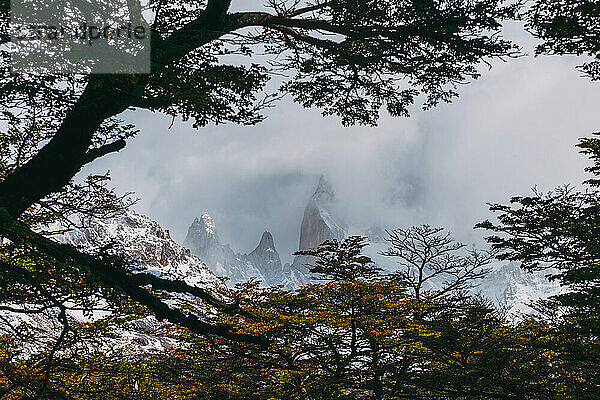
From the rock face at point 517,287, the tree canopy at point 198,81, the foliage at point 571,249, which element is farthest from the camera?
the rock face at point 517,287

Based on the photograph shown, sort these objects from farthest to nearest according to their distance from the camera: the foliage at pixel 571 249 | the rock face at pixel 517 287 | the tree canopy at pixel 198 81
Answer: the rock face at pixel 517 287
the foliage at pixel 571 249
the tree canopy at pixel 198 81

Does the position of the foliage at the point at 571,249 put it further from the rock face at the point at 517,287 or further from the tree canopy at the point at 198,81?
the rock face at the point at 517,287

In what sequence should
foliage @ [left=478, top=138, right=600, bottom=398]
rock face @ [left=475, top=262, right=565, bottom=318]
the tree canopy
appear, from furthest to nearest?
rock face @ [left=475, top=262, right=565, bottom=318], foliage @ [left=478, top=138, right=600, bottom=398], the tree canopy

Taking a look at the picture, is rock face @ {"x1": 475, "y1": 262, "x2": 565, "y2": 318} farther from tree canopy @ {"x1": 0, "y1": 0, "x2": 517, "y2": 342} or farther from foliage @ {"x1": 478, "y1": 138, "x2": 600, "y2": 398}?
tree canopy @ {"x1": 0, "y1": 0, "x2": 517, "y2": 342}

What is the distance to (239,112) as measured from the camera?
455 cm

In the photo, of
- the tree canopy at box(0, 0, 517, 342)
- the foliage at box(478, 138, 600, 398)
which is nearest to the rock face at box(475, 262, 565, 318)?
the foliage at box(478, 138, 600, 398)

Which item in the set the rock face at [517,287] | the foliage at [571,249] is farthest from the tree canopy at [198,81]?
the rock face at [517,287]

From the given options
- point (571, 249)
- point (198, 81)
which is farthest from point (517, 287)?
point (198, 81)

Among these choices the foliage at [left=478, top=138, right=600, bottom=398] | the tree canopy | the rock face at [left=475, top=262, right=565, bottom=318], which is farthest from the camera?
the rock face at [left=475, top=262, right=565, bottom=318]

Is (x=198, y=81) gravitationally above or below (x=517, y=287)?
below

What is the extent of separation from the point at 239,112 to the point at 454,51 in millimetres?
2802

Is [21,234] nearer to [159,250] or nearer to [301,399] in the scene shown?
[301,399]

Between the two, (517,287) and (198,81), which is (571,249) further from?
A: (517,287)

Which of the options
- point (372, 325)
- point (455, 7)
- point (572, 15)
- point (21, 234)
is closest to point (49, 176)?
point (21, 234)
